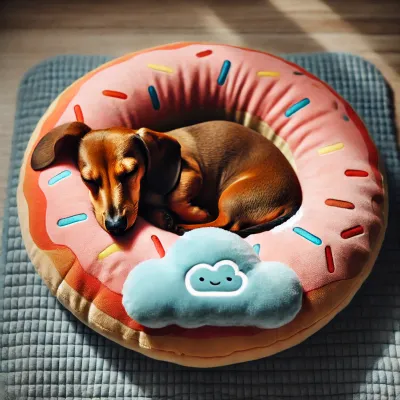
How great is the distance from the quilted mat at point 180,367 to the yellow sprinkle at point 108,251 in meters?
0.29

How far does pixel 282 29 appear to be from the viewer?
238 centimetres

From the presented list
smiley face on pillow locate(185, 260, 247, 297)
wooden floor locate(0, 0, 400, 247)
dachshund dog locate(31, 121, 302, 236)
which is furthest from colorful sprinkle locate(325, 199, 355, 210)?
wooden floor locate(0, 0, 400, 247)

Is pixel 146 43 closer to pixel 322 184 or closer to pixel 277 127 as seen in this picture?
pixel 277 127

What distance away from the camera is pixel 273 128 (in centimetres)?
183

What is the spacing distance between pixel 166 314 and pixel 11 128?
112 centimetres

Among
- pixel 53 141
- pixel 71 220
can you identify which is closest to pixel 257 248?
pixel 71 220

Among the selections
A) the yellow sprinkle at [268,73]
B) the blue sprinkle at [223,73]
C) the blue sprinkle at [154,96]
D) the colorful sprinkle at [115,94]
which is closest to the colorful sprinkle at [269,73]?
the yellow sprinkle at [268,73]

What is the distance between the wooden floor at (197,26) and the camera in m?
2.33

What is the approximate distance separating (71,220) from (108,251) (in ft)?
0.48

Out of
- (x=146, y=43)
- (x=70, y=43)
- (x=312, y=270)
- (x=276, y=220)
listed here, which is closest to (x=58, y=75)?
(x=70, y=43)

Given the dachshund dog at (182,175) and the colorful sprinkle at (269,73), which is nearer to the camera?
the dachshund dog at (182,175)

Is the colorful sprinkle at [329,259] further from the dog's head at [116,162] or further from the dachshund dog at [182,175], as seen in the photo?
the dog's head at [116,162]

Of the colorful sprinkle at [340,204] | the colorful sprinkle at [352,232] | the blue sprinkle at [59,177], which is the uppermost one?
the colorful sprinkle at [340,204]

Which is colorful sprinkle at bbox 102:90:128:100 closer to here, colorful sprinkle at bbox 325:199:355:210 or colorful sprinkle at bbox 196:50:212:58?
colorful sprinkle at bbox 196:50:212:58
